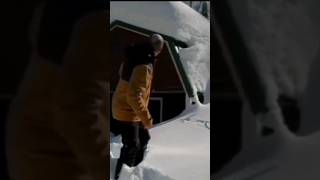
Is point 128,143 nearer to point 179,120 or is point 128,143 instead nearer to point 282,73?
point 282,73

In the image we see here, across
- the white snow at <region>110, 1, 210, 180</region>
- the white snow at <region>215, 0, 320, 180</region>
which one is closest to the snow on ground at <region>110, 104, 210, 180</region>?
Result: the white snow at <region>110, 1, 210, 180</region>

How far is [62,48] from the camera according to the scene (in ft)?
Answer: 6.64

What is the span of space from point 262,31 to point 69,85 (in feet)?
2.67

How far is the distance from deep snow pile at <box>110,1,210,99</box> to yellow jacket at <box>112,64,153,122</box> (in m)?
4.41

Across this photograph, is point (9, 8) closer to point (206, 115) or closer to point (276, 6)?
point (276, 6)

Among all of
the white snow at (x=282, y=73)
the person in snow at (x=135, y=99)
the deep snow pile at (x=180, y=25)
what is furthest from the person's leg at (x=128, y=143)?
the deep snow pile at (x=180, y=25)

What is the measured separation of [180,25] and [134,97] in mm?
6132

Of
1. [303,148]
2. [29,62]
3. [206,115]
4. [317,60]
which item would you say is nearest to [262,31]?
[317,60]

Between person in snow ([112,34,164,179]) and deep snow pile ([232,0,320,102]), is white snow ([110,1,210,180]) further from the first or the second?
deep snow pile ([232,0,320,102])

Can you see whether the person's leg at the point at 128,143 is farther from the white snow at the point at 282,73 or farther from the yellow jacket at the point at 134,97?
the white snow at the point at 282,73

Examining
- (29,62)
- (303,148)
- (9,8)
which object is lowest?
A: (303,148)

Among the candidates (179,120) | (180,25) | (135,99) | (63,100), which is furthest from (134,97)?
(180,25)

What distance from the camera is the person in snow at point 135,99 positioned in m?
3.98

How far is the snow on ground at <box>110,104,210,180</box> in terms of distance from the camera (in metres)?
4.62
